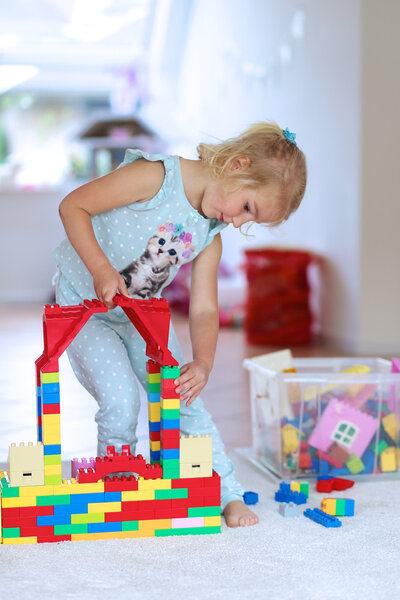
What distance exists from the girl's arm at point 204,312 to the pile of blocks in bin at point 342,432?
0.90ft

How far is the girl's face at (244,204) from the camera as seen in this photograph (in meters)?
1.18

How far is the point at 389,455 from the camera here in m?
1.44

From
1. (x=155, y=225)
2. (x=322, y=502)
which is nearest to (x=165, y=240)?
(x=155, y=225)

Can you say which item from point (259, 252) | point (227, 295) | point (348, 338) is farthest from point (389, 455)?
point (227, 295)

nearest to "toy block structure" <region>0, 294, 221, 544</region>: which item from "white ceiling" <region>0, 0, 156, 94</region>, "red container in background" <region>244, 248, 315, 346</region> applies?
"red container in background" <region>244, 248, 315, 346</region>

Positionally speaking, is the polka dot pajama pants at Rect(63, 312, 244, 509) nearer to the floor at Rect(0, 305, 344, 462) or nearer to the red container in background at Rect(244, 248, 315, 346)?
the floor at Rect(0, 305, 344, 462)

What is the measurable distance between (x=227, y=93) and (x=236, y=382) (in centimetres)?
262

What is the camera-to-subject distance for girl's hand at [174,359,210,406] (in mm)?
1117

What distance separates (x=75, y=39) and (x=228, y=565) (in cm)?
599

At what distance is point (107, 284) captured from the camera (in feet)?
3.56

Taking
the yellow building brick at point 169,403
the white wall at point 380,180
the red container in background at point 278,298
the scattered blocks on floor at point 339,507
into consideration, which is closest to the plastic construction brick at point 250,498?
the scattered blocks on floor at point 339,507

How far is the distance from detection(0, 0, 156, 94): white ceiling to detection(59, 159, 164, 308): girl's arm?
4.83 metres

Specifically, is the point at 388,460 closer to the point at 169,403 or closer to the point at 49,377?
the point at 169,403

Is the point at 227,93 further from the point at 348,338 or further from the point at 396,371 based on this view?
the point at 396,371
